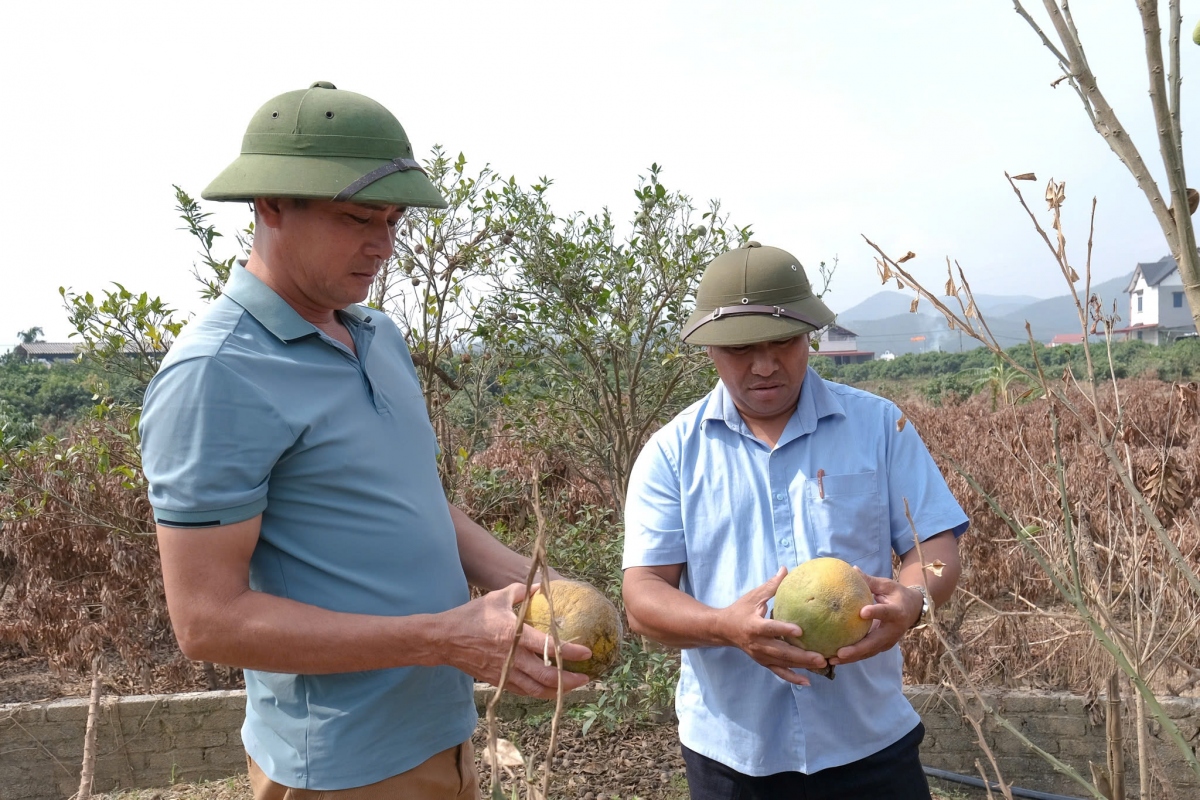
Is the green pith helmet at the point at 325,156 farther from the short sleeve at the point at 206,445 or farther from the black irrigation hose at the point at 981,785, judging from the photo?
the black irrigation hose at the point at 981,785

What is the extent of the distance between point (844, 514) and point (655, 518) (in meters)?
0.45

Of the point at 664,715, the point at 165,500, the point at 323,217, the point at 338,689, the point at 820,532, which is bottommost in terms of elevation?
the point at 664,715

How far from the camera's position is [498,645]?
1574mm

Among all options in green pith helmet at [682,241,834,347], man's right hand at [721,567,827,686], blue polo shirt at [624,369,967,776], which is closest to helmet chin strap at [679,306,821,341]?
green pith helmet at [682,241,834,347]

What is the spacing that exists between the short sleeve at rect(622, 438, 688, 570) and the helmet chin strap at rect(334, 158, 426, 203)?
956 millimetres

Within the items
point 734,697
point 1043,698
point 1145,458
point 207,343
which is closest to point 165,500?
point 207,343

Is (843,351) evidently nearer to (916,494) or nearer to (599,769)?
(599,769)

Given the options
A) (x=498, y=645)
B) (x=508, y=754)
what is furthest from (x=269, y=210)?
(x=508, y=754)

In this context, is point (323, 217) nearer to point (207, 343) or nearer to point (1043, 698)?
point (207, 343)

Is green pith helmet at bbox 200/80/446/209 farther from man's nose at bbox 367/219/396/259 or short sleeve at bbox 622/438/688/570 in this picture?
short sleeve at bbox 622/438/688/570

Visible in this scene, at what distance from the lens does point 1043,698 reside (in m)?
4.33

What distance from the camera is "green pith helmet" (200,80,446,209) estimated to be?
1713 mm

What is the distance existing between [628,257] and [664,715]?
95.5 inches

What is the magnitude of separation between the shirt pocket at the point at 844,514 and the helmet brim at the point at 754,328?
36 centimetres
